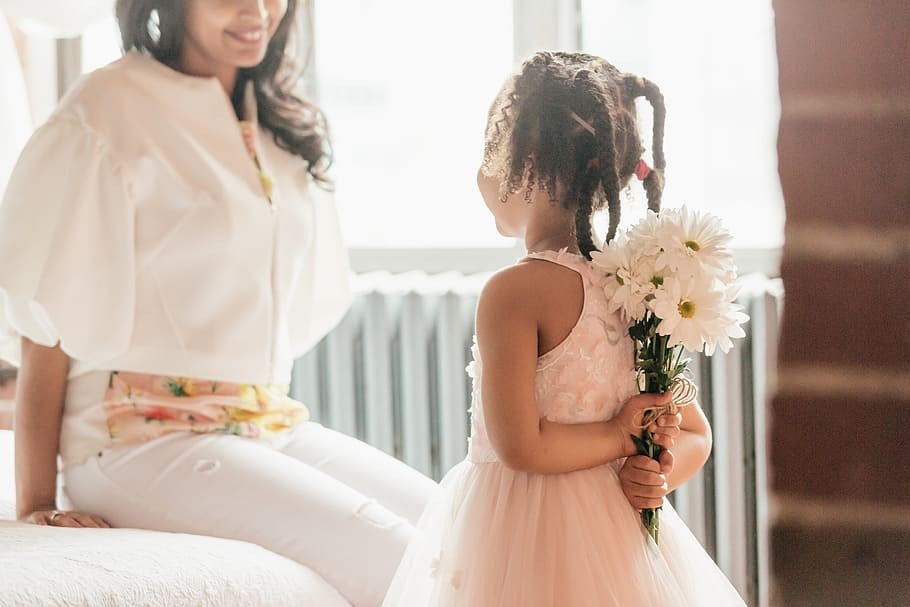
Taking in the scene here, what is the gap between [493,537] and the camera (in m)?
1.10

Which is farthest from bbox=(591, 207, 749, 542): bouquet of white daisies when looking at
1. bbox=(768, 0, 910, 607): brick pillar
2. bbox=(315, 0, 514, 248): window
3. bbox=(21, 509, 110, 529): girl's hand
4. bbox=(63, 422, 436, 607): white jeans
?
bbox=(315, 0, 514, 248): window

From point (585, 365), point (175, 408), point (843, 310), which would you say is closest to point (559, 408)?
point (585, 365)

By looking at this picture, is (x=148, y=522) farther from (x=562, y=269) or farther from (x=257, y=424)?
(x=562, y=269)

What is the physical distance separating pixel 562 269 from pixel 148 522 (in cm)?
77

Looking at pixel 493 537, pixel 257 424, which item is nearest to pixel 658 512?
pixel 493 537

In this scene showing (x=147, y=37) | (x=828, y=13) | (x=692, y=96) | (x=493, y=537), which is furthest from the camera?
(x=692, y=96)

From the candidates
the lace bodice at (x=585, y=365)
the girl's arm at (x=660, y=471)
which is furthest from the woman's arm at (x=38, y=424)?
the girl's arm at (x=660, y=471)

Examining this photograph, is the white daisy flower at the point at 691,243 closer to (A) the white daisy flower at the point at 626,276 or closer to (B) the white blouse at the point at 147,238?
(A) the white daisy flower at the point at 626,276

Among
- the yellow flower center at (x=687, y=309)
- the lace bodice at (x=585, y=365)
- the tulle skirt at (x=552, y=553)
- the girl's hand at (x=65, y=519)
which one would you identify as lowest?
the girl's hand at (x=65, y=519)

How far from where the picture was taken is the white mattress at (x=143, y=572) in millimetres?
1154

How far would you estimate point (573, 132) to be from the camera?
3.67 ft

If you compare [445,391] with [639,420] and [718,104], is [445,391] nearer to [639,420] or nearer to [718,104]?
[718,104]

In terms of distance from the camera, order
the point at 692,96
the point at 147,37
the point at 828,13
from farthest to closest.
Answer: the point at 692,96 < the point at 147,37 < the point at 828,13

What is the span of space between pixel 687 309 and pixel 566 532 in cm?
27
